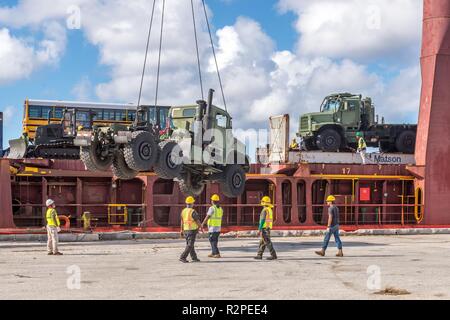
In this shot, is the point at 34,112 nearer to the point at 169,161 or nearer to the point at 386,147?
the point at 386,147

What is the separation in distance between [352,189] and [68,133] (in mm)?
11591

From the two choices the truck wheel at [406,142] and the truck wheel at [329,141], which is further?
the truck wheel at [406,142]

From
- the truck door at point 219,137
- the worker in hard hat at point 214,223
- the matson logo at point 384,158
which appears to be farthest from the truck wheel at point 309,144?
the worker in hard hat at point 214,223

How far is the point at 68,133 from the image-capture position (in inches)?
1008

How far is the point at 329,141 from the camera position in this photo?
2969 centimetres

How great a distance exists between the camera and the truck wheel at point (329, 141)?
29.6 meters

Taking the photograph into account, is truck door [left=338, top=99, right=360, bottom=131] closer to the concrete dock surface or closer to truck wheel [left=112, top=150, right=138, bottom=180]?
the concrete dock surface

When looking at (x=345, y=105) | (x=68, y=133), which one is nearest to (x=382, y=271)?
(x=68, y=133)

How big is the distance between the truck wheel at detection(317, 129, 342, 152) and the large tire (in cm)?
1480

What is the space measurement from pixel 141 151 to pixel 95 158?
1.28 meters

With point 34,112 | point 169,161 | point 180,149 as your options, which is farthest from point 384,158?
point 34,112

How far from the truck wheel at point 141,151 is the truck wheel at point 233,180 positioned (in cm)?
309

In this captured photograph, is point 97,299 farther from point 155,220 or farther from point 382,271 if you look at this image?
point 155,220

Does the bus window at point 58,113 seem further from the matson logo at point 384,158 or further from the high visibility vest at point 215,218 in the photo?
the high visibility vest at point 215,218
